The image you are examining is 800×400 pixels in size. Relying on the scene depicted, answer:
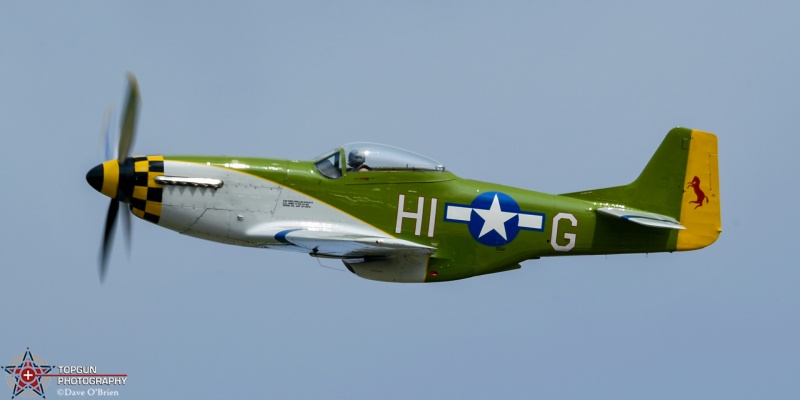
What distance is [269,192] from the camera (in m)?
19.0

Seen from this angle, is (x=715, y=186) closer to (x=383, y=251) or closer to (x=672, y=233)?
(x=672, y=233)

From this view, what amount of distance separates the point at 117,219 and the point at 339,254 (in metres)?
3.45

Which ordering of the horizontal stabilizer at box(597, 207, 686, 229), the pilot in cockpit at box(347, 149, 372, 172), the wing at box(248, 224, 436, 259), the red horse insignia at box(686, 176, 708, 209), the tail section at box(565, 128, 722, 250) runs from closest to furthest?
1. the wing at box(248, 224, 436, 259)
2. the pilot in cockpit at box(347, 149, 372, 172)
3. the horizontal stabilizer at box(597, 207, 686, 229)
4. the tail section at box(565, 128, 722, 250)
5. the red horse insignia at box(686, 176, 708, 209)

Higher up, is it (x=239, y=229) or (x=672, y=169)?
(x=672, y=169)

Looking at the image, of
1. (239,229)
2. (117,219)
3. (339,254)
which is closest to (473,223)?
(339,254)

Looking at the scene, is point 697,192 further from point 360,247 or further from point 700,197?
point 360,247

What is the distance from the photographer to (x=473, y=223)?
19.6m

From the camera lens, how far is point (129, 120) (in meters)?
19.5

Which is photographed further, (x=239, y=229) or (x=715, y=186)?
(x=715, y=186)

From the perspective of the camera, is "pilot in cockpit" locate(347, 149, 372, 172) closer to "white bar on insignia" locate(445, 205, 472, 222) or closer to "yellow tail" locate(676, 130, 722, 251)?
"white bar on insignia" locate(445, 205, 472, 222)

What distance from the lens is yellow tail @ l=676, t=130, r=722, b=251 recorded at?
67.4 ft

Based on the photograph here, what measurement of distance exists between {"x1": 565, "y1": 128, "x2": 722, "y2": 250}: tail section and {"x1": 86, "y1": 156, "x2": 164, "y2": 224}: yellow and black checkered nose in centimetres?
647

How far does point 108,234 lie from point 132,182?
1.24 metres

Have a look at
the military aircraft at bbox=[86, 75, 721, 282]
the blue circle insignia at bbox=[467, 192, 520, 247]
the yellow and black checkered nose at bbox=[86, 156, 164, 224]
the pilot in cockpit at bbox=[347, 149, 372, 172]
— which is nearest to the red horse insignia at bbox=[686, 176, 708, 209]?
the military aircraft at bbox=[86, 75, 721, 282]
